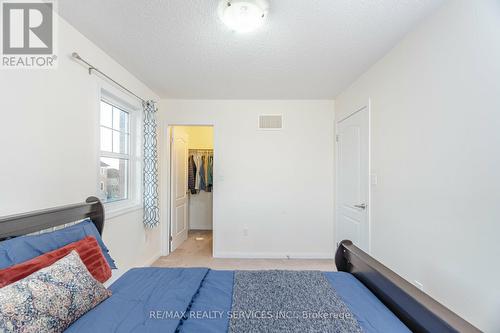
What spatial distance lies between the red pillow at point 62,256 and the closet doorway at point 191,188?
7.16ft

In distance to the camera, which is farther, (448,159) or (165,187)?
(165,187)

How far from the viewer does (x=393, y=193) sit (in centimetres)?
202

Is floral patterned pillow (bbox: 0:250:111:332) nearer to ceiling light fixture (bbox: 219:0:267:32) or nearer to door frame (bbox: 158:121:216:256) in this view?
ceiling light fixture (bbox: 219:0:267:32)

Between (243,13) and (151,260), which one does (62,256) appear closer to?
(243,13)

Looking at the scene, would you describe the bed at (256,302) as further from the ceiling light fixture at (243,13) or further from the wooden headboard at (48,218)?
the ceiling light fixture at (243,13)

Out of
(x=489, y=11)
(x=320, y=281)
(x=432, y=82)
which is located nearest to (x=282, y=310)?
(x=320, y=281)

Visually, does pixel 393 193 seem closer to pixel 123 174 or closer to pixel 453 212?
pixel 453 212

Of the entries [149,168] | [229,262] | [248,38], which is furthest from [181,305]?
[229,262]

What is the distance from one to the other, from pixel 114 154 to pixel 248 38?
179cm

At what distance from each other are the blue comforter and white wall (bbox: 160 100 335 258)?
2.02 metres

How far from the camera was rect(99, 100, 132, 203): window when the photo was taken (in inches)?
92.0

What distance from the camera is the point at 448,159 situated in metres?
1.46

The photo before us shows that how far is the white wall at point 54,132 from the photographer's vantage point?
4.40 ft

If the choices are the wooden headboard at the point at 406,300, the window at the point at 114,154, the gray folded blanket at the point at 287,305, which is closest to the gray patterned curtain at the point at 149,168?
the window at the point at 114,154
